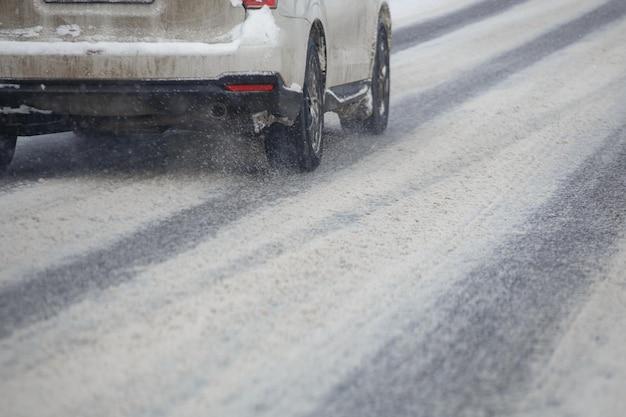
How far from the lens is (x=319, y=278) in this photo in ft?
16.1

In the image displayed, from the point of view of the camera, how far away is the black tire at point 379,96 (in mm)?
9375

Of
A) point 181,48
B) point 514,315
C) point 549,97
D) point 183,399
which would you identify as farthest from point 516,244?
point 549,97

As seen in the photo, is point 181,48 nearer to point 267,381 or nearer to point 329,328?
point 329,328

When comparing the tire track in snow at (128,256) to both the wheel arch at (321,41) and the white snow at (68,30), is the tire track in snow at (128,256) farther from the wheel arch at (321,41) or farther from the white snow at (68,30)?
the white snow at (68,30)

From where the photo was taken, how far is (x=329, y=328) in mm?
4250

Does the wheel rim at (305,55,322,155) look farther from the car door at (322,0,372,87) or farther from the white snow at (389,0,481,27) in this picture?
the white snow at (389,0,481,27)

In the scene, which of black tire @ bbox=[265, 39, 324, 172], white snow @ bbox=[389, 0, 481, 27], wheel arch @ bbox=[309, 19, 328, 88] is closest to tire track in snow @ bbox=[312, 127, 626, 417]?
black tire @ bbox=[265, 39, 324, 172]

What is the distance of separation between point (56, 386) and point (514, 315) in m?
1.81

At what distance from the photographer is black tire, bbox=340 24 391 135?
30.8 feet

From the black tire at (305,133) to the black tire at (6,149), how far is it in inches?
61.5

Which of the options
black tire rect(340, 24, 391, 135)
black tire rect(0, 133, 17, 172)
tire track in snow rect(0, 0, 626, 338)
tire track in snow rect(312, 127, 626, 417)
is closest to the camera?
tire track in snow rect(312, 127, 626, 417)

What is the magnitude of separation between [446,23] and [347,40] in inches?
439

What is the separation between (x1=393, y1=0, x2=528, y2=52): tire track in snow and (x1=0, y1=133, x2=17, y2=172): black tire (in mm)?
9428

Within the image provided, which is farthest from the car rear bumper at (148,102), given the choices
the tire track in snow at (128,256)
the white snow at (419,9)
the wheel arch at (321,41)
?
the white snow at (419,9)
